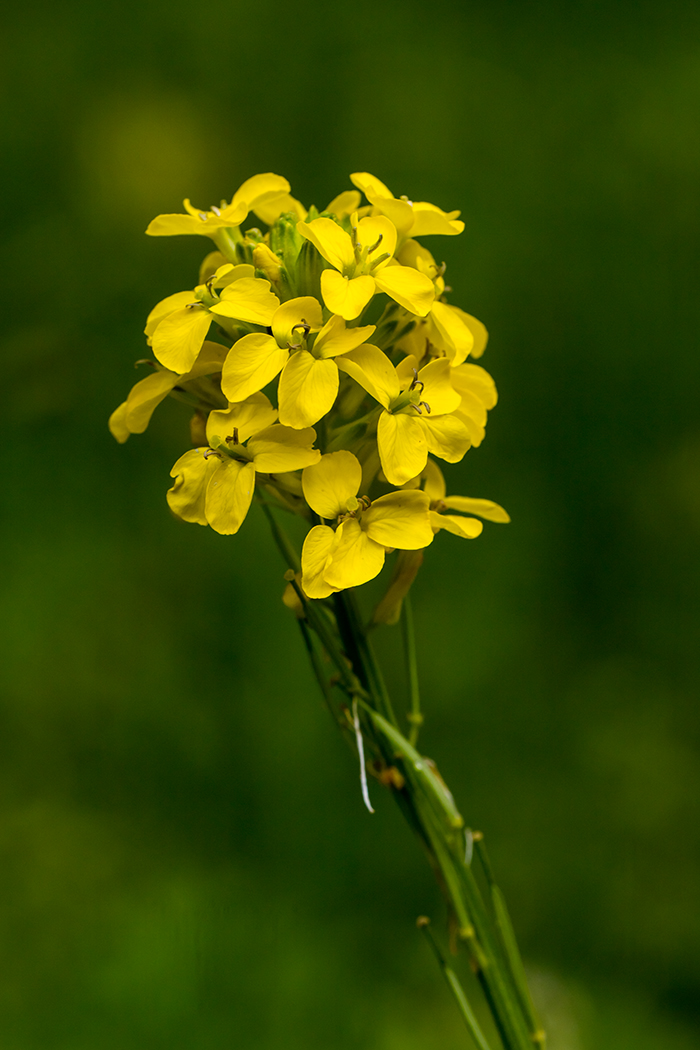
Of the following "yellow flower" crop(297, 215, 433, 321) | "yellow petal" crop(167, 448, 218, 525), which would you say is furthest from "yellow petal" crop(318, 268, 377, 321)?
"yellow petal" crop(167, 448, 218, 525)

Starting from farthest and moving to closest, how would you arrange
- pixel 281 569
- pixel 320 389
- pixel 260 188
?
pixel 281 569, pixel 260 188, pixel 320 389

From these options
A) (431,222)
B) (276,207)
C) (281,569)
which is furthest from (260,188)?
(281,569)

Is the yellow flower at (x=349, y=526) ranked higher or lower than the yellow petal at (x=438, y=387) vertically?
lower

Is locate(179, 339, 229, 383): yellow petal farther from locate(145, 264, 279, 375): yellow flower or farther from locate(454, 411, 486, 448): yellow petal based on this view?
locate(454, 411, 486, 448): yellow petal

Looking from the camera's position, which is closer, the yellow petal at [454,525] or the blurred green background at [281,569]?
the yellow petal at [454,525]

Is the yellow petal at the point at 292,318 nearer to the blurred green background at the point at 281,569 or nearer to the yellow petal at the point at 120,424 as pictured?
the yellow petal at the point at 120,424

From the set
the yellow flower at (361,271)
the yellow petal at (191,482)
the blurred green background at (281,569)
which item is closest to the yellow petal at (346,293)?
the yellow flower at (361,271)

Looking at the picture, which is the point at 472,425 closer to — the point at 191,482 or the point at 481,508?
the point at 481,508
